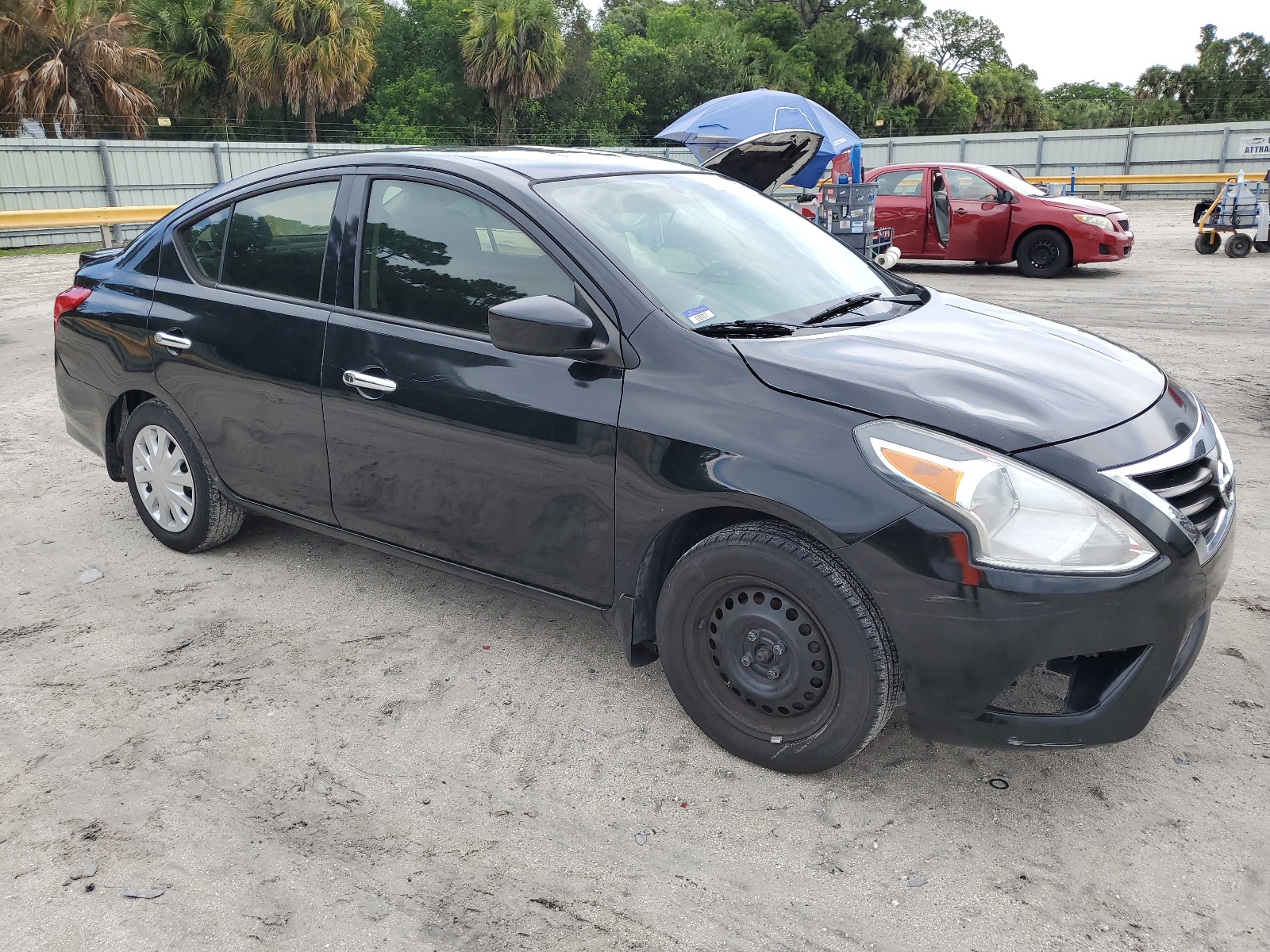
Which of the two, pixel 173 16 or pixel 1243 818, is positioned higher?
pixel 173 16

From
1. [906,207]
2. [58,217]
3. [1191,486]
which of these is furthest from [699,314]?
[58,217]

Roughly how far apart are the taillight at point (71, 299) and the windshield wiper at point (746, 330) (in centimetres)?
304

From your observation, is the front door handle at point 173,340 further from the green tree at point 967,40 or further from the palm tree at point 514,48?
the green tree at point 967,40

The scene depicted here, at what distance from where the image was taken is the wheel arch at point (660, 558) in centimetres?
293

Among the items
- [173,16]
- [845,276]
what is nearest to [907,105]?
[173,16]

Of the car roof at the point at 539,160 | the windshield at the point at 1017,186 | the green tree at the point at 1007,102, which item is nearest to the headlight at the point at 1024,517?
the car roof at the point at 539,160

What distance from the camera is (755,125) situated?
40.6 feet

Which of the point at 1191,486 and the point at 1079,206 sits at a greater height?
the point at 1079,206

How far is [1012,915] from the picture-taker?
242cm

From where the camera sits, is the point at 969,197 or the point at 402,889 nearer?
the point at 402,889

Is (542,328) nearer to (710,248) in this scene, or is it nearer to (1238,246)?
(710,248)

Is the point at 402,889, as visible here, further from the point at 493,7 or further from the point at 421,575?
the point at 493,7

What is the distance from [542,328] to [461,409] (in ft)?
1.68

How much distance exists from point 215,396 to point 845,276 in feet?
7.95
